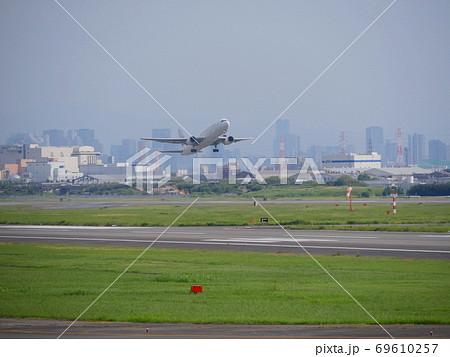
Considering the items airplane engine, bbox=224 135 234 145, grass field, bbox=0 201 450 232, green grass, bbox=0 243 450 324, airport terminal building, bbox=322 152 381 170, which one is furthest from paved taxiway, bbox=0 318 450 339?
airport terminal building, bbox=322 152 381 170

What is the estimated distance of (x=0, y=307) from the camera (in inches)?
838

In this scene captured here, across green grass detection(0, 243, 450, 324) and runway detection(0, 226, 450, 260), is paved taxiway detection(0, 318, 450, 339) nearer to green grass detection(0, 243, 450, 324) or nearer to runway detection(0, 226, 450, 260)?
green grass detection(0, 243, 450, 324)

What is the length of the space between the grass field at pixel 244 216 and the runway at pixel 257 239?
171 inches

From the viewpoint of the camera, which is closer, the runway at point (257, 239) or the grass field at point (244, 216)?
the runway at point (257, 239)

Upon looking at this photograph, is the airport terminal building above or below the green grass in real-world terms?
above

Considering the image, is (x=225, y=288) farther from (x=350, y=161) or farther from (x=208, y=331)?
(x=350, y=161)

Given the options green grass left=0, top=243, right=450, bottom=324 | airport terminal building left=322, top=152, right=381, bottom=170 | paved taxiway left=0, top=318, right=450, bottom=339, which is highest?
airport terminal building left=322, top=152, right=381, bottom=170

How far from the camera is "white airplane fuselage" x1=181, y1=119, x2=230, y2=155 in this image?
8025 centimetres

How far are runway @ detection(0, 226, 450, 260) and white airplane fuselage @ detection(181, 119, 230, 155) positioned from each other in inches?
1017

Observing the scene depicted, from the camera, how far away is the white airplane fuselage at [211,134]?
263 feet

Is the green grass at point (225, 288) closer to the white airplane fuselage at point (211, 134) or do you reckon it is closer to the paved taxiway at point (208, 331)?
the paved taxiway at point (208, 331)

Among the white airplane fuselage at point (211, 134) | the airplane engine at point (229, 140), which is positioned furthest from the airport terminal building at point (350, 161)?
the airplane engine at point (229, 140)

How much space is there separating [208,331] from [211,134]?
2589 inches

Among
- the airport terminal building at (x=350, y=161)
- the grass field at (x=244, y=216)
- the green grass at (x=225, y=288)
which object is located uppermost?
the airport terminal building at (x=350, y=161)
